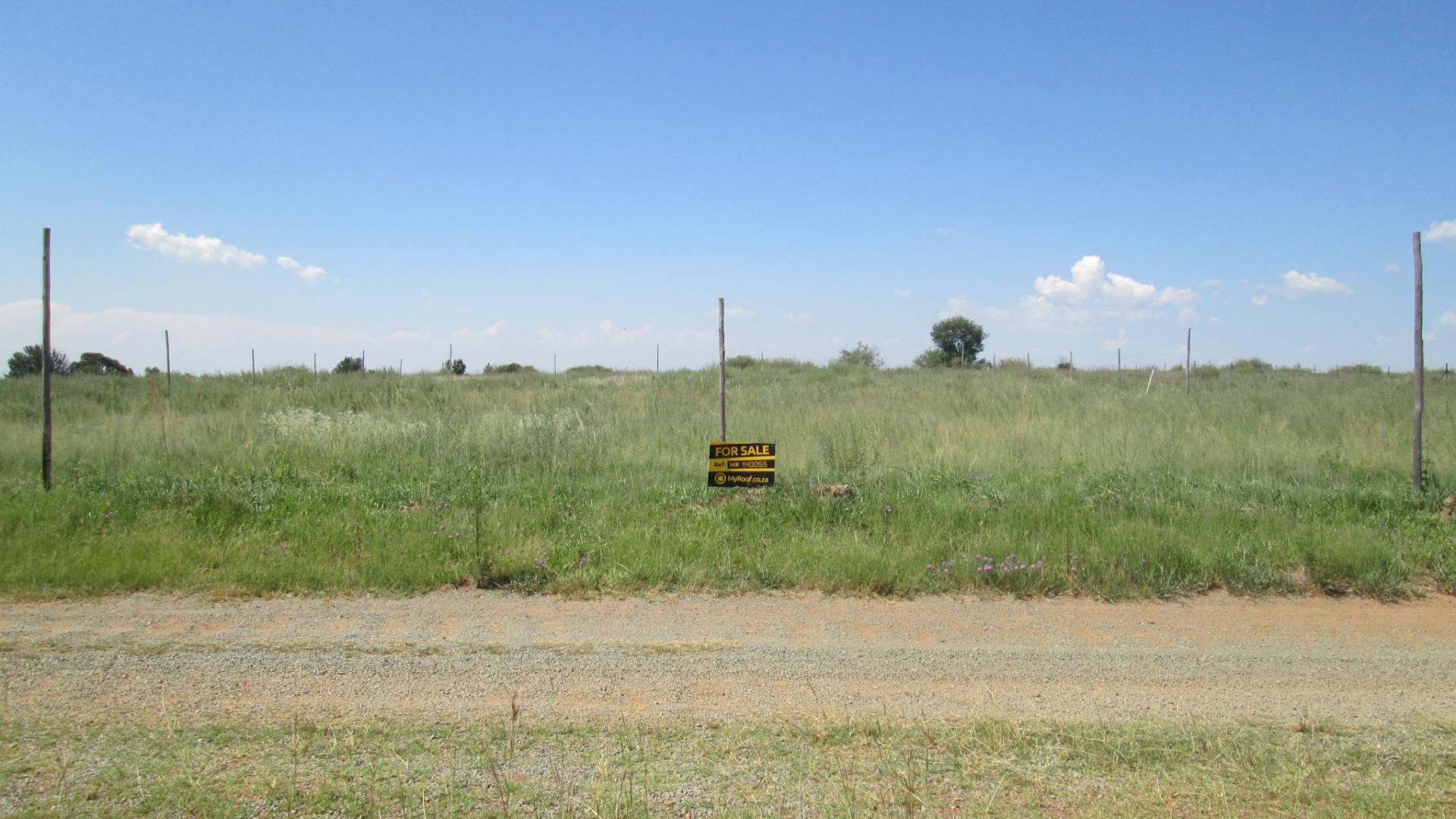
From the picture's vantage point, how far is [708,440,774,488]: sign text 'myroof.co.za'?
371 inches

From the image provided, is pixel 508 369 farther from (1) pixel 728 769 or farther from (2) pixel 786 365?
(1) pixel 728 769

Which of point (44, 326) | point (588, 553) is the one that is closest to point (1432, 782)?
point (588, 553)

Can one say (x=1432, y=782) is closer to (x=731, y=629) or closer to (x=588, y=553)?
(x=731, y=629)

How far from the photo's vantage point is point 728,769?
150 inches

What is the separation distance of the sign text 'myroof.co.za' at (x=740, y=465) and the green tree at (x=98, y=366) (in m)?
29.3

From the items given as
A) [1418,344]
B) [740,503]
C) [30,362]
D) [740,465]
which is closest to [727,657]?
[740,503]

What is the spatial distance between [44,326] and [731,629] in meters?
10.8

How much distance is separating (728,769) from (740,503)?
5513 mm

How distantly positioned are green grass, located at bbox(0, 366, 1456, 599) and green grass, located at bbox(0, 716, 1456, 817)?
9.02ft

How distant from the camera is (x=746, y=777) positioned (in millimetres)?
3730

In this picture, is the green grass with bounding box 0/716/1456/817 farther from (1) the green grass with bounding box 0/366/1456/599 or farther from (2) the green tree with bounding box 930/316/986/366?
(2) the green tree with bounding box 930/316/986/366

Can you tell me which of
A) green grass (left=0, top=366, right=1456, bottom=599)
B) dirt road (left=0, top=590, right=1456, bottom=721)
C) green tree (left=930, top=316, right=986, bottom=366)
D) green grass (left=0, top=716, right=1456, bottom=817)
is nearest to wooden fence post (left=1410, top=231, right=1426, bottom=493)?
green grass (left=0, top=366, right=1456, bottom=599)

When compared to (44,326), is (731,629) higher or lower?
lower

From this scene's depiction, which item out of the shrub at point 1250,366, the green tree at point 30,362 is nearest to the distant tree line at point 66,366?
the green tree at point 30,362
